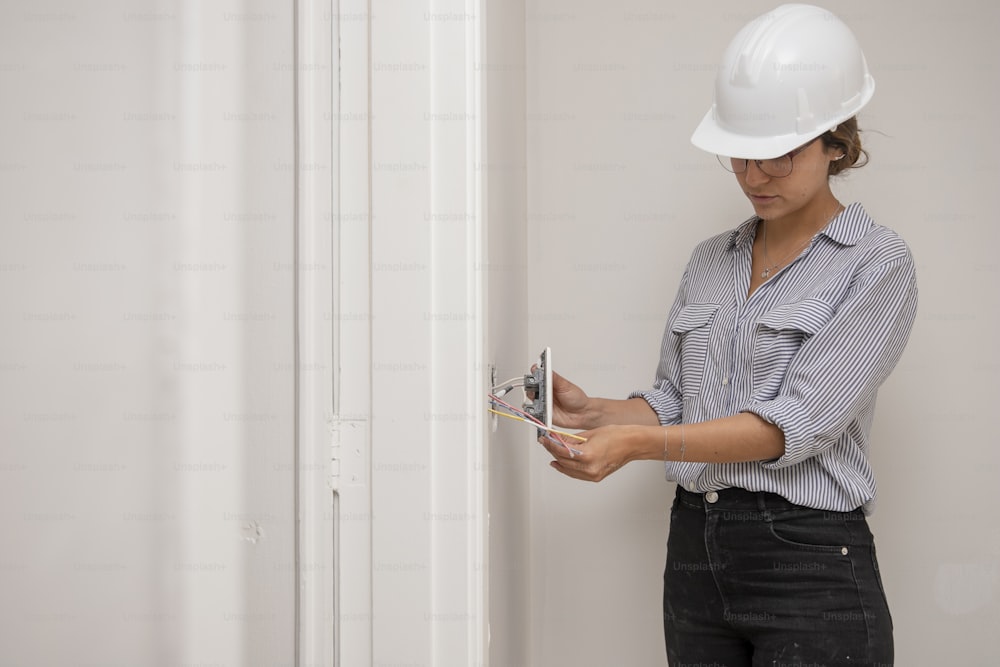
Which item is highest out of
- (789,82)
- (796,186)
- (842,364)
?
(789,82)

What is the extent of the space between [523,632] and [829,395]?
1.00 metres

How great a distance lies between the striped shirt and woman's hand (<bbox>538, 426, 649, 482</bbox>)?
0.19 metres

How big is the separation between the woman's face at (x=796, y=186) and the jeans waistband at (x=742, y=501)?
456 millimetres

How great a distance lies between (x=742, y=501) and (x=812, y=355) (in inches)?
10.6

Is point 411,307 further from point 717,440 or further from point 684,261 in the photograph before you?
point 684,261

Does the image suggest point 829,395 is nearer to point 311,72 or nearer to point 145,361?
point 311,72

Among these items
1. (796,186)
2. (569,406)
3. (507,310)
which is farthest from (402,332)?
(796,186)

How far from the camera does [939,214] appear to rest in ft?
6.51

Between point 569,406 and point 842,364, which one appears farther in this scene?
point 569,406

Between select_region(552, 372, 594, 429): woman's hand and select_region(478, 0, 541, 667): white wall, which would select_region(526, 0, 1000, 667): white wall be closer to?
select_region(478, 0, 541, 667): white wall

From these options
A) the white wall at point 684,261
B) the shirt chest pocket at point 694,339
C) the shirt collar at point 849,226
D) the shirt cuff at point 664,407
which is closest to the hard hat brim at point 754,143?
the shirt collar at point 849,226

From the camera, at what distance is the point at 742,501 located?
132 centimetres

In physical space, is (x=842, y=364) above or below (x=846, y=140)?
below

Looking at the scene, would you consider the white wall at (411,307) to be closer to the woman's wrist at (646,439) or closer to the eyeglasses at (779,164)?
the woman's wrist at (646,439)
